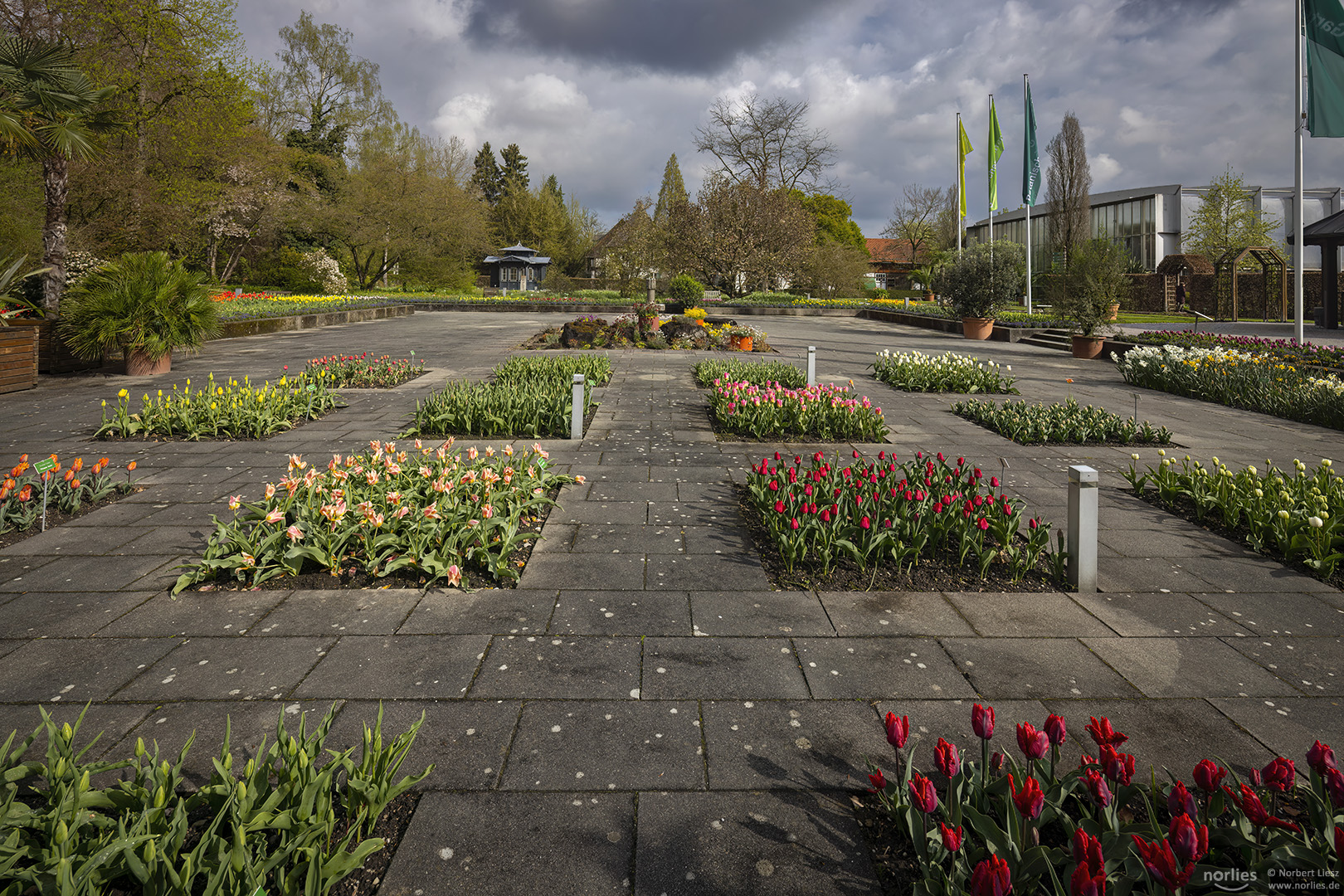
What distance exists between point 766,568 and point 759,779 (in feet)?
5.97

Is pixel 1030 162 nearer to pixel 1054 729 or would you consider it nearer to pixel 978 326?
pixel 978 326

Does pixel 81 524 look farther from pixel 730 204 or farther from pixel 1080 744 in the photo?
pixel 730 204

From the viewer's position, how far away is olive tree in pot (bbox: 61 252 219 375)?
10188 millimetres

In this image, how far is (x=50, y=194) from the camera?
43.7 feet

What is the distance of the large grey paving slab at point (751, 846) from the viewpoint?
1.75m

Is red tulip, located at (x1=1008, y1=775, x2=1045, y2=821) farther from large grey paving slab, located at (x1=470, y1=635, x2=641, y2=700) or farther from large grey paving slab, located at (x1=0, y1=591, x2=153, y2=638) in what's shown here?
large grey paving slab, located at (x1=0, y1=591, x2=153, y2=638)

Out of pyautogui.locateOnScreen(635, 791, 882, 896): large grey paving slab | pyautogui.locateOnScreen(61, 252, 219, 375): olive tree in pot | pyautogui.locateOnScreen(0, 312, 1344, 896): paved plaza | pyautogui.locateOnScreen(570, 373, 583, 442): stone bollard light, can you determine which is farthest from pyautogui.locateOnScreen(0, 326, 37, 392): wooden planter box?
pyautogui.locateOnScreen(635, 791, 882, 896): large grey paving slab

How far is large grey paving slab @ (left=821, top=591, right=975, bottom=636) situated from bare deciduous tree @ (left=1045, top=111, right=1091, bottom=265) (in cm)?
3826

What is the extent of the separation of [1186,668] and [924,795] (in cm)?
185

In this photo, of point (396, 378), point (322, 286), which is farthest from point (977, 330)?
point (322, 286)

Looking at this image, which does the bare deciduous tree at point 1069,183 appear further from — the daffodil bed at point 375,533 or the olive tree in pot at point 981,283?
the daffodil bed at point 375,533

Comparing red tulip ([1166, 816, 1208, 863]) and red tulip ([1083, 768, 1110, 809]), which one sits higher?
red tulip ([1166, 816, 1208, 863])

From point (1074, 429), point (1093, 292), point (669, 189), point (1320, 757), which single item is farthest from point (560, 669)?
point (669, 189)

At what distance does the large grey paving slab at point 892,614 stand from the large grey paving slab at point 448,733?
1.54 m
